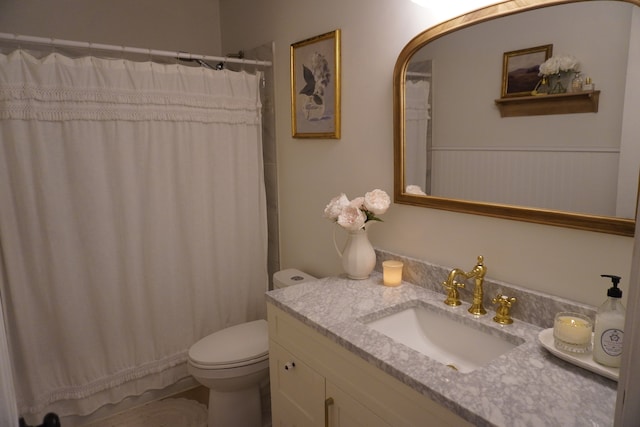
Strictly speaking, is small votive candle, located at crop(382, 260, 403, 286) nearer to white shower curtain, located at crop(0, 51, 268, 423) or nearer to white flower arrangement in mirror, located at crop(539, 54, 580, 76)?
white flower arrangement in mirror, located at crop(539, 54, 580, 76)

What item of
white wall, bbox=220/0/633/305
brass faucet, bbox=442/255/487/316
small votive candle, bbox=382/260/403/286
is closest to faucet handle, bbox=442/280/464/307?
brass faucet, bbox=442/255/487/316

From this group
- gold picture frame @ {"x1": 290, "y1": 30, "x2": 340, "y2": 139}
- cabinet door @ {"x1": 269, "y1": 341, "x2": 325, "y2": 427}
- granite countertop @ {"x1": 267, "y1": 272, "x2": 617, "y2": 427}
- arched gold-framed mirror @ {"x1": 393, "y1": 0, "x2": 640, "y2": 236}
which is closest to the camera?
granite countertop @ {"x1": 267, "y1": 272, "x2": 617, "y2": 427}

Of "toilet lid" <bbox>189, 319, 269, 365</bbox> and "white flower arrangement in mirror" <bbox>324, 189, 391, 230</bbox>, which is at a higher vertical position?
"white flower arrangement in mirror" <bbox>324, 189, 391, 230</bbox>

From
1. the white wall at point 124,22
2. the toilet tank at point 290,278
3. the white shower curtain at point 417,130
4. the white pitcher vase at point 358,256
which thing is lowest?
the toilet tank at point 290,278

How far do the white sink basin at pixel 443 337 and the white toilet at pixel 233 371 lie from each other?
72 centimetres

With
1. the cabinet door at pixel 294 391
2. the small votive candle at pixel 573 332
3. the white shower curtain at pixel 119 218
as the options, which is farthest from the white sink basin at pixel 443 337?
the white shower curtain at pixel 119 218

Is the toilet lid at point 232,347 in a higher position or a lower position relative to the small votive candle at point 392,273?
lower

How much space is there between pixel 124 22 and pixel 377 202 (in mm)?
1989

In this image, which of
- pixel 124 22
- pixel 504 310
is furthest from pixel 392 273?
pixel 124 22

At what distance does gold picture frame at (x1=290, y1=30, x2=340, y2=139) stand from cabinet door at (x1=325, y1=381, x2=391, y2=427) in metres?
1.15

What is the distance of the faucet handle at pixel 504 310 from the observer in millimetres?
1311

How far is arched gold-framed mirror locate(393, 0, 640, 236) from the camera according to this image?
110 cm

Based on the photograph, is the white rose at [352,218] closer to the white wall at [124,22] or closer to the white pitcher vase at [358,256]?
the white pitcher vase at [358,256]

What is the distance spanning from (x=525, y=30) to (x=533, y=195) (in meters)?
0.49
